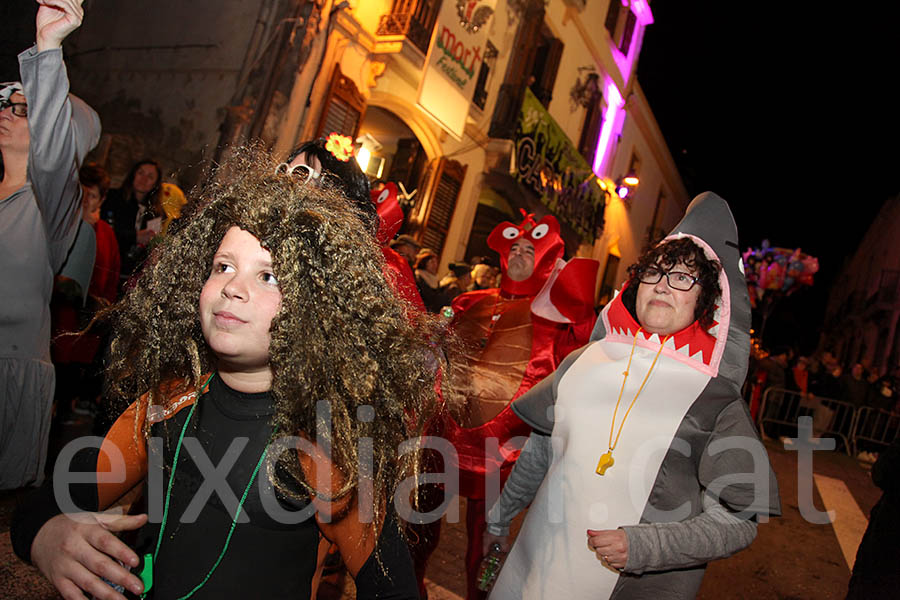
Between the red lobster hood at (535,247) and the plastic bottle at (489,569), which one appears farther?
the red lobster hood at (535,247)

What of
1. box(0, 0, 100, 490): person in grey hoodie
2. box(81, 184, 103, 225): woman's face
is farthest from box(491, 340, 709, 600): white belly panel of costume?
box(81, 184, 103, 225): woman's face

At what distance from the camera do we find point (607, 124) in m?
17.9

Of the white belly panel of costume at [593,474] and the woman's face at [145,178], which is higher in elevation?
the woman's face at [145,178]

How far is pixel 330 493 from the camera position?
133cm

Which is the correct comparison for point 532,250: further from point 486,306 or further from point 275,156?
point 275,156

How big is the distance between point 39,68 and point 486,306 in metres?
2.61

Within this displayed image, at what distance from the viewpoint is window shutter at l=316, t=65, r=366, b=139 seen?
8047mm

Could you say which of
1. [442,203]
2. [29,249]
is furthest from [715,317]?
[442,203]

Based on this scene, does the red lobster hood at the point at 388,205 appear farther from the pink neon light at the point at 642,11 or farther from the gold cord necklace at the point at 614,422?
the pink neon light at the point at 642,11

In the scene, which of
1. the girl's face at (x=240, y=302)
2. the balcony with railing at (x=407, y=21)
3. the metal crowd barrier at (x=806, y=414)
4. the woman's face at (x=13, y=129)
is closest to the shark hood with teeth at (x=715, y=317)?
the girl's face at (x=240, y=302)

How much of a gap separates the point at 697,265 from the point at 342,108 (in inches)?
282

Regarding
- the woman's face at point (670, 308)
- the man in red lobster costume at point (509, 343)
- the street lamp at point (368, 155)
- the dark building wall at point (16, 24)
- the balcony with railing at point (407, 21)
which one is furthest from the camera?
the street lamp at point (368, 155)

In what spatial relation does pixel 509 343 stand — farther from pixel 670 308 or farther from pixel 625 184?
pixel 625 184

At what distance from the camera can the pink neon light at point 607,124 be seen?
57.4 feet
